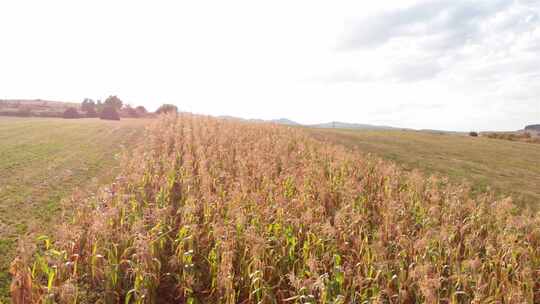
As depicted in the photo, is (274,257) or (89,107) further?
(89,107)

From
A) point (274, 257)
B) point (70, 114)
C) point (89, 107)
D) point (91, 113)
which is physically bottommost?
point (274, 257)

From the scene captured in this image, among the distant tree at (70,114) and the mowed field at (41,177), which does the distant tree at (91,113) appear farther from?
the mowed field at (41,177)

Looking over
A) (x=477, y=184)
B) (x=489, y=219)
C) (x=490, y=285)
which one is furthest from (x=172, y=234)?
(x=477, y=184)

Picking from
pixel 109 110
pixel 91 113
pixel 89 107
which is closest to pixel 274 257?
pixel 109 110

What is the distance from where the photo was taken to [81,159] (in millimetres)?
13852

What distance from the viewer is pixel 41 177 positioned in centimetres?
1048

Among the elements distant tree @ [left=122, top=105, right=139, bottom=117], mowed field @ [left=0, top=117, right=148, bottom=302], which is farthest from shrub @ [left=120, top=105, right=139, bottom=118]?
mowed field @ [left=0, top=117, right=148, bottom=302]

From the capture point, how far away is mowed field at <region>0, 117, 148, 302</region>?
253 inches

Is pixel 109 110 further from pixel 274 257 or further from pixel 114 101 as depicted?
pixel 274 257

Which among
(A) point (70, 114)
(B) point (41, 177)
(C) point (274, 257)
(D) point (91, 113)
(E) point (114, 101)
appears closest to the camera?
(C) point (274, 257)

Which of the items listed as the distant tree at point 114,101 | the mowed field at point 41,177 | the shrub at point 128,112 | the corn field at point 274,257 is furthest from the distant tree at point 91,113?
the corn field at point 274,257

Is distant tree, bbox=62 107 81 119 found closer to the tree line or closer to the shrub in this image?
the tree line

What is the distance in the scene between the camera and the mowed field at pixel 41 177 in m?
6.43

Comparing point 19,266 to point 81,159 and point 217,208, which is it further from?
point 81,159
